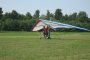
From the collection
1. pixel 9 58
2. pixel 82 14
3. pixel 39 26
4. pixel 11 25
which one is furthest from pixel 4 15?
pixel 9 58

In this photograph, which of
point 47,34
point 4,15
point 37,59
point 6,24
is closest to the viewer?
point 37,59

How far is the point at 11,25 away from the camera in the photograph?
266 ft

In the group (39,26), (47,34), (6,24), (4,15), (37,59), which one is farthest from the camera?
(4,15)

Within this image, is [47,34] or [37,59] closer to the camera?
[37,59]

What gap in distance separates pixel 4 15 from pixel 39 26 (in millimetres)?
90765

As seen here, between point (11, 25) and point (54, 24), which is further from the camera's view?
point (11, 25)

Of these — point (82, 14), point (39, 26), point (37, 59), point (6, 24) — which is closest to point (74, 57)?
point (37, 59)

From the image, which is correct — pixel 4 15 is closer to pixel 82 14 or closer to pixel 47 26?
pixel 82 14

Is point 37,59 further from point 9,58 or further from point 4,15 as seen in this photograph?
point 4,15

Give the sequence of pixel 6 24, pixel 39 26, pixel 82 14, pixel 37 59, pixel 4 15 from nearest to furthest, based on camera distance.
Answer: pixel 37 59
pixel 39 26
pixel 6 24
pixel 4 15
pixel 82 14

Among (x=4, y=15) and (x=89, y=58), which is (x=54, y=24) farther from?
(x=4, y=15)

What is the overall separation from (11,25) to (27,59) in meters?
68.1

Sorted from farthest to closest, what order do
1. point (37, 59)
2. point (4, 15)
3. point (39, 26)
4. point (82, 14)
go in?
point (82, 14) → point (4, 15) → point (39, 26) → point (37, 59)

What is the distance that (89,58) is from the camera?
13344 millimetres
